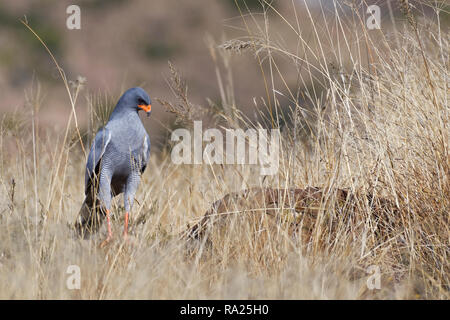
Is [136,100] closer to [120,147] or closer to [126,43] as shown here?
[120,147]

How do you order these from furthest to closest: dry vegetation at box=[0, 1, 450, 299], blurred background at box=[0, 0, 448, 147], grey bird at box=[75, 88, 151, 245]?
blurred background at box=[0, 0, 448, 147] → grey bird at box=[75, 88, 151, 245] → dry vegetation at box=[0, 1, 450, 299]

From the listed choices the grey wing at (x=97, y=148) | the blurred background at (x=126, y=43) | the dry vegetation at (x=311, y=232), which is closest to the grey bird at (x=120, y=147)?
the grey wing at (x=97, y=148)

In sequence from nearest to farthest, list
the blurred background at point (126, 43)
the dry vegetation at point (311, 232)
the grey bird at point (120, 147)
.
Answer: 1. the dry vegetation at point (311, 232)
2. the grey bird at point (120, 147)
3. the blurred background at point (126, 43)

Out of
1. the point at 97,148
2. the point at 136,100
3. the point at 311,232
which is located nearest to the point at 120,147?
the point at 97,148

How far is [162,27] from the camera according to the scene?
886 inches

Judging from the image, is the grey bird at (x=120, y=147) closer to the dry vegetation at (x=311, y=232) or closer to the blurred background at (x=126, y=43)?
the dry vegetation at (x=311, y=232)

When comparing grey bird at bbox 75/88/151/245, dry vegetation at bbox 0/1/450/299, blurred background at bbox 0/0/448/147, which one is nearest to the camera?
dry vegetation at bbox 0/1/450/299

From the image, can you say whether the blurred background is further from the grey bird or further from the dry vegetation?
the dry vegetation

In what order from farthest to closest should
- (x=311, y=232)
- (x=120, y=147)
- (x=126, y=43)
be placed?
(x=126, y=43) → (x=120, y=147) → (x=311, y=232)

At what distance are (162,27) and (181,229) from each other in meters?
19.2

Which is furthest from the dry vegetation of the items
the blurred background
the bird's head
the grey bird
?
the blurred background

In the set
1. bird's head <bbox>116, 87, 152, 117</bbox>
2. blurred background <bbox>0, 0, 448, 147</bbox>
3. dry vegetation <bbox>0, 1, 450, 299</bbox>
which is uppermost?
blurred background <bbox>0, 0, 448, 147</bbox>

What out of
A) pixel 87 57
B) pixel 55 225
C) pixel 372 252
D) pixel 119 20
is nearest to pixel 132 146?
pixel 55 225

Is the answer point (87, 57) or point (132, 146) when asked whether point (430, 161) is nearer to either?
point (132, 146)
